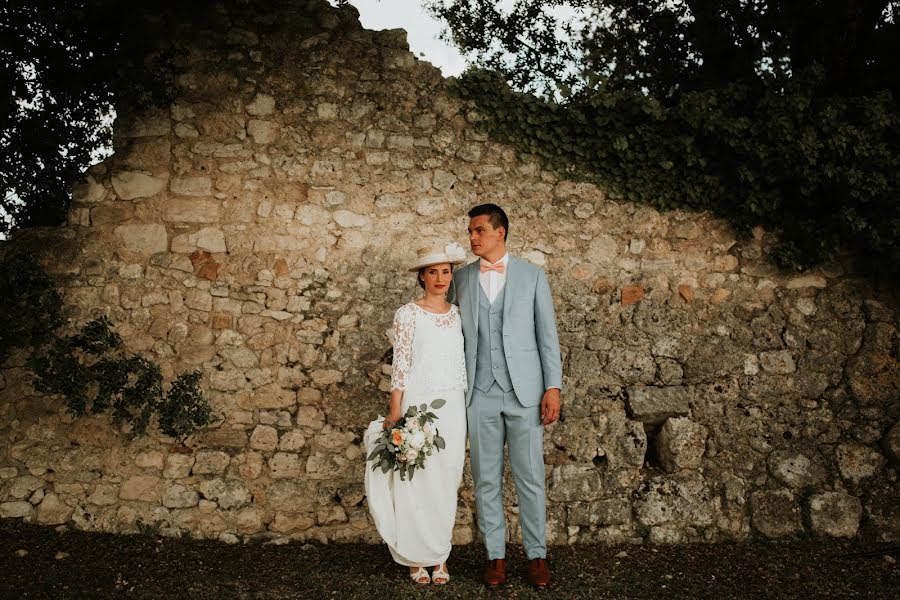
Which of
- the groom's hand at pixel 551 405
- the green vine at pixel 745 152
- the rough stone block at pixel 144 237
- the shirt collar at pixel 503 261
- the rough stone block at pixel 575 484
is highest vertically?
the green vine at pixel 745 152

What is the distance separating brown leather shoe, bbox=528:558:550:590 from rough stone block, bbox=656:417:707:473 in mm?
1393

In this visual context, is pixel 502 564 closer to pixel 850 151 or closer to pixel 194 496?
pixel 194 496

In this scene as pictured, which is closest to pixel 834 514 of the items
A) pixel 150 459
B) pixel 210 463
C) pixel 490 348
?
pixel 490 348

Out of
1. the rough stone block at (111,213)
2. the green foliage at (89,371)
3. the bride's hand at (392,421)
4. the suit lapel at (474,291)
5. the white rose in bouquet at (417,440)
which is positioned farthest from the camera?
the rough stone block at (111,213)

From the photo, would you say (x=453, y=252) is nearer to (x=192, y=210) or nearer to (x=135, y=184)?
(x=192, y=210)

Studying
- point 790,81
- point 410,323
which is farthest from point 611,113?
point 410,323

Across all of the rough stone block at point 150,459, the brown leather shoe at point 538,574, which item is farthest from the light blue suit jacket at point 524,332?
the rough stone block at point 150,459

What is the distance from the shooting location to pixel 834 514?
4398mm

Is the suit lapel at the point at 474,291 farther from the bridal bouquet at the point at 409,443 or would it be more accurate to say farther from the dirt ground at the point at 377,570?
the dirt ground at the point at 377,570

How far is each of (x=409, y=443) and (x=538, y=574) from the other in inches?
40.5

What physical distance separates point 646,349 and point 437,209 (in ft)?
5.75

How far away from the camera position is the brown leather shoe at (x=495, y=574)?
3.53 meters

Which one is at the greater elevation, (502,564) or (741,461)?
(741,461)

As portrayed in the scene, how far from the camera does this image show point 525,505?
3572mm
